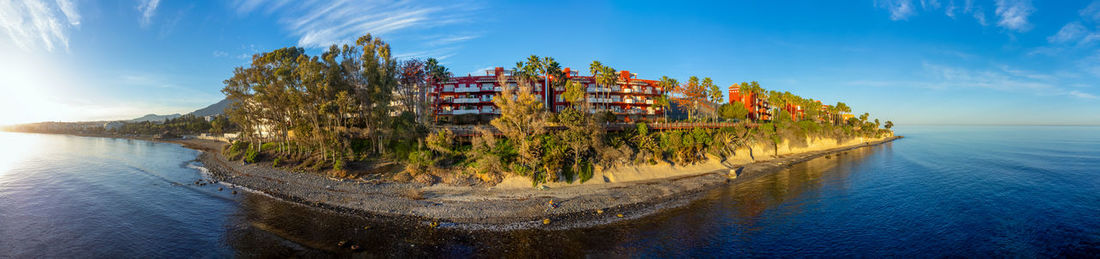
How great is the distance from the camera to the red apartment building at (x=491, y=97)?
73.0m

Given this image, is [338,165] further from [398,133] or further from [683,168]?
[683,168]

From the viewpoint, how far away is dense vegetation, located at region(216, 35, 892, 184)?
3694cm

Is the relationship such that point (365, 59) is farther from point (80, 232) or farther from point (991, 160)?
point (991, 160)

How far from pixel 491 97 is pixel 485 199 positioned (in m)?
45.5

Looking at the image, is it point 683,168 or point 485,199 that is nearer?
point 485,199

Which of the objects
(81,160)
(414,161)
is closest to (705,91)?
(414,161)

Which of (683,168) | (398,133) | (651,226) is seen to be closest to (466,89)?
(398,133)

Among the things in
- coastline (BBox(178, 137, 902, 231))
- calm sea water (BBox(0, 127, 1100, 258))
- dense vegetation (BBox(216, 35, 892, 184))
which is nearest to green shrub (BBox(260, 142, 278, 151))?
dense vegetation (BBox(216, 35, 892, 184))

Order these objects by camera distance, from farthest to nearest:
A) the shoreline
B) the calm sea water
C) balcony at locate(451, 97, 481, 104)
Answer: balcony at locate(451, 97, 481, 104) → the shoreline → the calm sea water

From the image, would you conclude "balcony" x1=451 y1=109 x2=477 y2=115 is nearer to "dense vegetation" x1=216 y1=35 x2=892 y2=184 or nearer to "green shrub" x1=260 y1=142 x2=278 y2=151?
"dense vegetation" x1=216 y1=35 x2=892 y2=184

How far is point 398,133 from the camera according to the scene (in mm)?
43031

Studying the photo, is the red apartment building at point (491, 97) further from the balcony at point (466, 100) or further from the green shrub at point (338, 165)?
the green shrub at point (338, 165)

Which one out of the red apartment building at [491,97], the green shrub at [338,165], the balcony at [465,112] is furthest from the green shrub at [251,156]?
the balcony at [465,112]

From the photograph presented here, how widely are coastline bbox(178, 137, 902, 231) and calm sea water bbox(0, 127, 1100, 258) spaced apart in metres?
1.53
